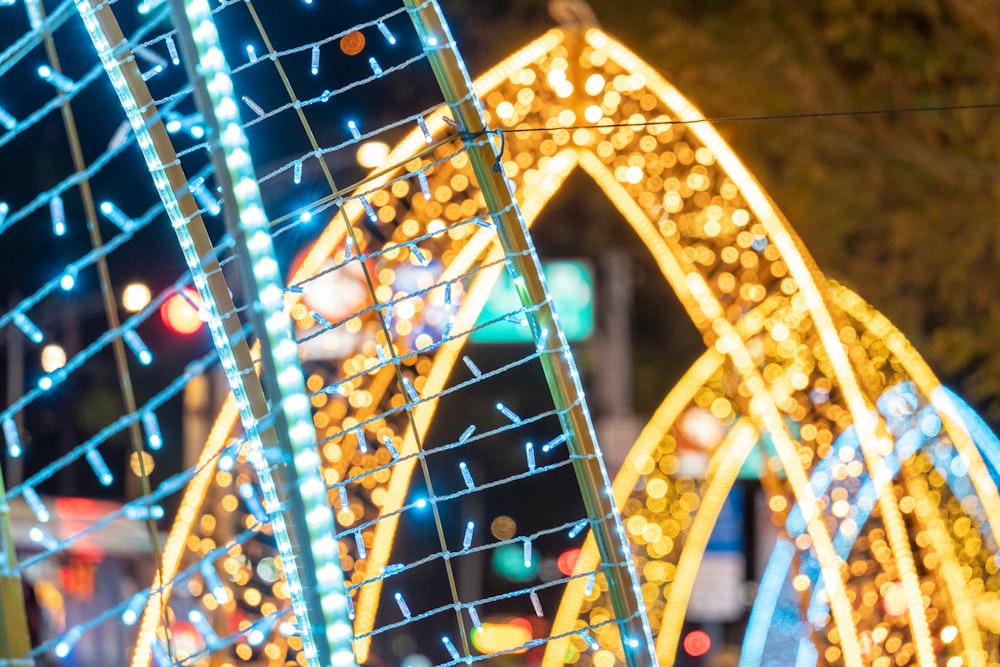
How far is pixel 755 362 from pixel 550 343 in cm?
347

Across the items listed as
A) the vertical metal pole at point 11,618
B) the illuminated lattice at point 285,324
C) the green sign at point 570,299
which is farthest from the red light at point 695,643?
the vertical metal pole at point 11,618

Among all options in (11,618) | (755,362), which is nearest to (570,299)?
(755,362)

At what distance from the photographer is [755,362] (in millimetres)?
6375

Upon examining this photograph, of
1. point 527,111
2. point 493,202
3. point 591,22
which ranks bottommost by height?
point 493,202

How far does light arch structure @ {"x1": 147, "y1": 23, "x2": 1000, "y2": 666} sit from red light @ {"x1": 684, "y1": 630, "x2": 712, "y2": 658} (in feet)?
43.6

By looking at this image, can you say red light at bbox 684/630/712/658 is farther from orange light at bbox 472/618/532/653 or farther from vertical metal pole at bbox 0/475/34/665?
vertical metal pole at bbox 0/475/34/665

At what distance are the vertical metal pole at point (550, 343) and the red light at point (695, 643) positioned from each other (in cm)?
1695

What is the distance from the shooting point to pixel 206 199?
2.79 meters

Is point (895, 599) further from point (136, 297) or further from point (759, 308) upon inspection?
point (136, 297)

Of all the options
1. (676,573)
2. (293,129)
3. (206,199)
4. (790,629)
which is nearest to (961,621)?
(676,573)

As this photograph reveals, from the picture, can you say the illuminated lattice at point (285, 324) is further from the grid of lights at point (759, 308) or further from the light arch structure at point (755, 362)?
the grid of lights at point (759, 308)

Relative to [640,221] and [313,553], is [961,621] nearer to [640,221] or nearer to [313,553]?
[640,221]

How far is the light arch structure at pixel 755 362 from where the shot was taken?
5469 mm

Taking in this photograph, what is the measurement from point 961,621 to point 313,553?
521cm
